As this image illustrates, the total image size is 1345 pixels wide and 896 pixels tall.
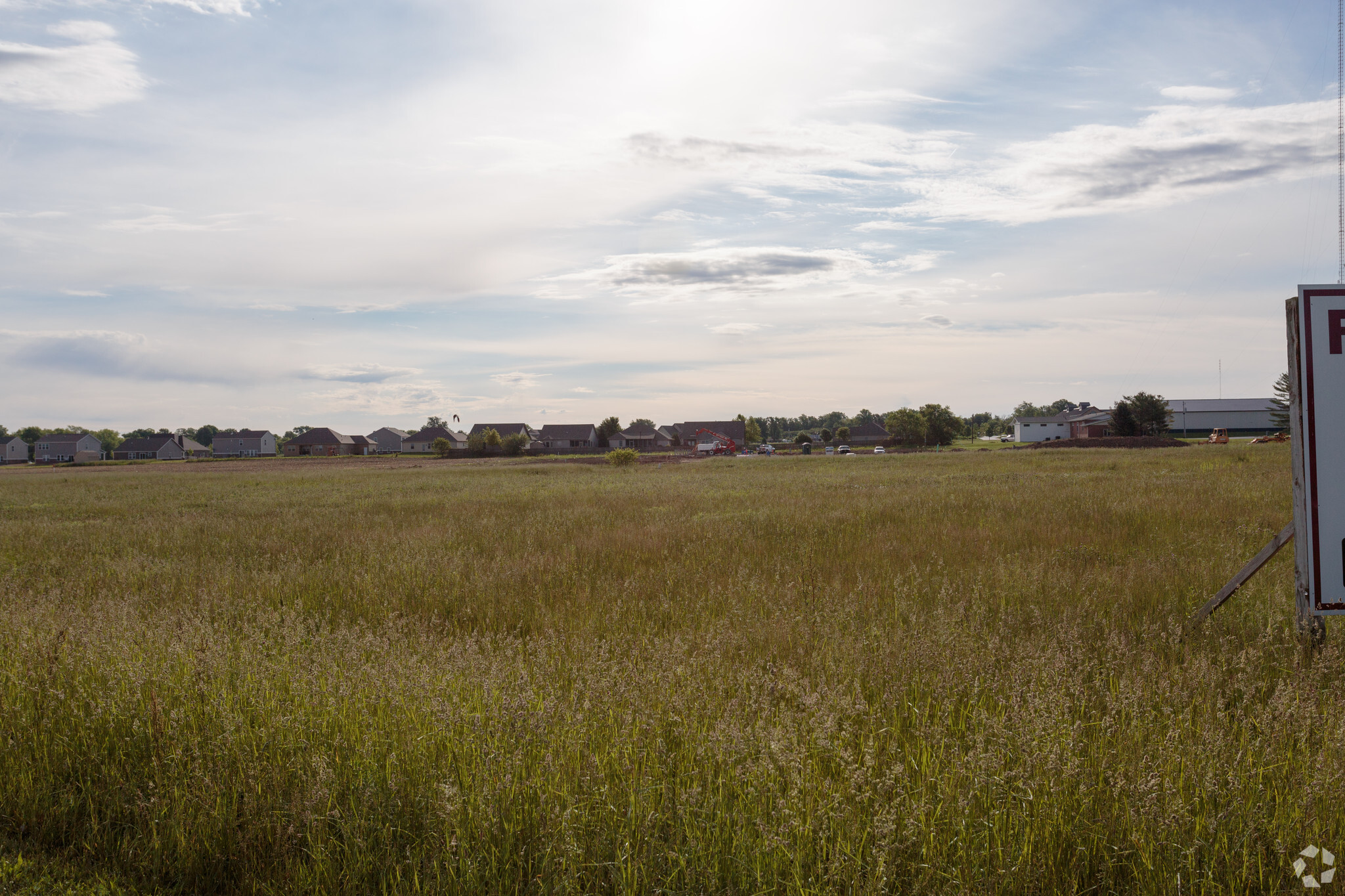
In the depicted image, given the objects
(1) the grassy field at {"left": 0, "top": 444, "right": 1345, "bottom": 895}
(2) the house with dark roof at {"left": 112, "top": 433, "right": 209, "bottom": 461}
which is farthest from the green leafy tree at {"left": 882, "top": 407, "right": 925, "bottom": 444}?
(2) the house with dark roof at {"left": 112, "top": 433, "right": 209, "bottom": 461}

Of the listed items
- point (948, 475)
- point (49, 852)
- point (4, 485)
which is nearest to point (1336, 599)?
point (49, 852)

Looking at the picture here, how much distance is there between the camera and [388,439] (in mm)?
165000

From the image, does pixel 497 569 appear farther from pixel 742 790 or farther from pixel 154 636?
pixel 742 790

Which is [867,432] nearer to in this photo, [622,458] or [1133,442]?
[1133,442]

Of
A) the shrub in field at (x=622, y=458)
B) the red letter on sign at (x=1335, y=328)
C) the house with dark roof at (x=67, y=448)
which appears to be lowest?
the shrub in field at (x=622, y=458)

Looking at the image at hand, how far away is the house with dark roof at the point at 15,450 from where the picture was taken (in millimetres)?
152250

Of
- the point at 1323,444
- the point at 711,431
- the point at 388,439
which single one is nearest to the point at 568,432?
the point at 711,431

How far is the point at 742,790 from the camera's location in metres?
3.62

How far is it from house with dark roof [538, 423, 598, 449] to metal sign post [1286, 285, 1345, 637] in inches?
5200

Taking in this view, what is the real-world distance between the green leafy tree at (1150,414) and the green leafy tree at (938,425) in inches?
957

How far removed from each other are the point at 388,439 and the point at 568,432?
5322cm

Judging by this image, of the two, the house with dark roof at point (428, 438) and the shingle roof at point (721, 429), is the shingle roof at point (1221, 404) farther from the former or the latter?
the house with dark roof at point (428, 438)

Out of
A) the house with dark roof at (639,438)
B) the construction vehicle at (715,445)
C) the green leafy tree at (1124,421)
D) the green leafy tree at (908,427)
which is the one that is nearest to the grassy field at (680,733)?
the construction vehicle at (715,445)

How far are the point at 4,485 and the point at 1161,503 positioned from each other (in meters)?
61.0
